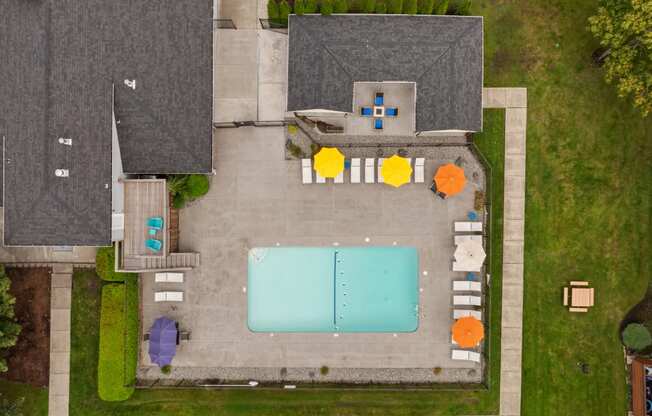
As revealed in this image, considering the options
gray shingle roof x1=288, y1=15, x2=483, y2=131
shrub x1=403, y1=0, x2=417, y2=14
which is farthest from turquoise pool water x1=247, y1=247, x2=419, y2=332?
shrub x1=403, y1=0, x2=417, y2=14

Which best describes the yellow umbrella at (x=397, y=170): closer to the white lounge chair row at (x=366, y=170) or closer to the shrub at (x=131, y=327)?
the white lounge chair row at (x=366, y=170)

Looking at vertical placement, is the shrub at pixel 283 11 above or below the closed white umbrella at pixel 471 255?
above

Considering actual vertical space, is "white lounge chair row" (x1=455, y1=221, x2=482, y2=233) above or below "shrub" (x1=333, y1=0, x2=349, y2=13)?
below

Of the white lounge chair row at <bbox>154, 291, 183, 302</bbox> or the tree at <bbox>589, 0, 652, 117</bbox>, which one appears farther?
the white lounge chair row at <bbox>154, 291, 183, 302</bbox>

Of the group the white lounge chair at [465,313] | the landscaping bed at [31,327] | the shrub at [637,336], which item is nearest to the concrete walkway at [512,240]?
the white lounge chair at [465,313]

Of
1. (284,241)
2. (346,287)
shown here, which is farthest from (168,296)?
(346,287)

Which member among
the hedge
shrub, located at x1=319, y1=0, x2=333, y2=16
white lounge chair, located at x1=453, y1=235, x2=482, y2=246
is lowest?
the hedge

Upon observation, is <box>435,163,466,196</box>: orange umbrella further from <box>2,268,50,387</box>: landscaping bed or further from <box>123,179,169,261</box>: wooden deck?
<box>2,268,50,387</box>: landscaping bed
